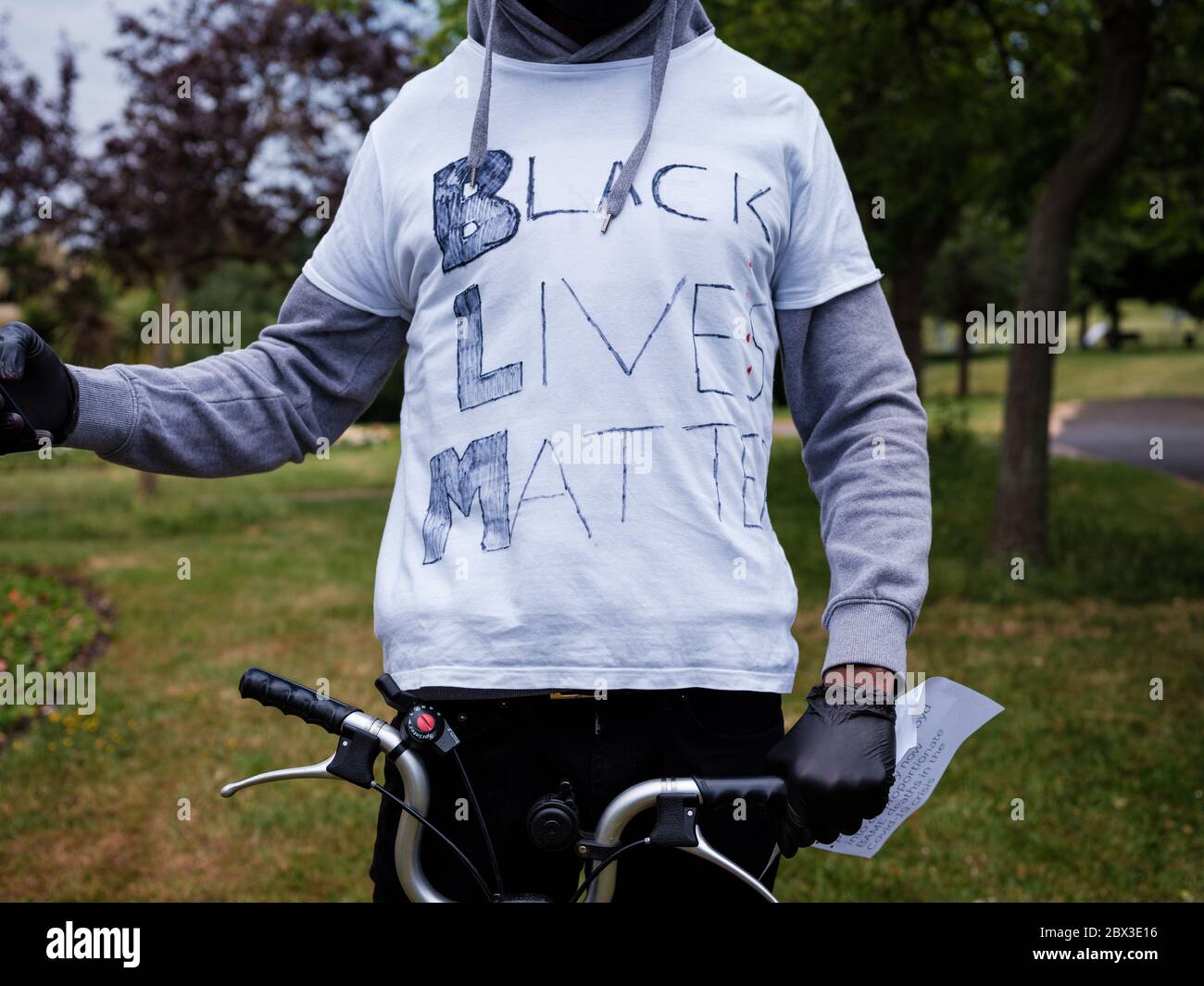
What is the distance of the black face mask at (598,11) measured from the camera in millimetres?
1626

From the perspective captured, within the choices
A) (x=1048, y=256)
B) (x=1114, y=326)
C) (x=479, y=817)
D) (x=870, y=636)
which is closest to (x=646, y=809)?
(x=479, y=817)

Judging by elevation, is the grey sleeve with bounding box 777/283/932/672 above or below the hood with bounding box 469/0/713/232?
below

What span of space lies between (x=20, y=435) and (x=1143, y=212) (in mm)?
14160

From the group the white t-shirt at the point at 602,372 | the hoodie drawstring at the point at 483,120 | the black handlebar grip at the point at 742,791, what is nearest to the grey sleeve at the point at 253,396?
the white t-shirt at the point at 602,372

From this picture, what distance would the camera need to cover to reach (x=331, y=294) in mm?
1801

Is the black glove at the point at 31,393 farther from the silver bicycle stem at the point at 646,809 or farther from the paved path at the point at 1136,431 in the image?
the paved path at the point at 1136,431

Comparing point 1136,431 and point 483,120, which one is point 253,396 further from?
point 1136,431


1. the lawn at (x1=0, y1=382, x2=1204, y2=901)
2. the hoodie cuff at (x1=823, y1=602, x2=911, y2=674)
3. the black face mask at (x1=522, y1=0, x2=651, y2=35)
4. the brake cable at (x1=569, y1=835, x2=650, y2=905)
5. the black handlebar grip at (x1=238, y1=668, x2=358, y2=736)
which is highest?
the black face mask at (x1=522, y1=0, x2=651, y2=35)

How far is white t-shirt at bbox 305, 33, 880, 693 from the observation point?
154 cm

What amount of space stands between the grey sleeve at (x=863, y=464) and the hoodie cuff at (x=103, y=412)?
2.83 feet

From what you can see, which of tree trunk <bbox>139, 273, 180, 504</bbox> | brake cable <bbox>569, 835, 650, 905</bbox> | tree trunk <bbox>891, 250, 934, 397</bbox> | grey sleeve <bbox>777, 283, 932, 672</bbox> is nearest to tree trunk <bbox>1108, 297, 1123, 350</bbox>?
tree trunk <bbox>891, 250, 934, 397</bbox>

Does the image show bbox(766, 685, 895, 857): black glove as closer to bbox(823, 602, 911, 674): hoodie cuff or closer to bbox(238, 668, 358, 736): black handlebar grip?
bbox(823, 602, 911, 674): hoodie cuff
